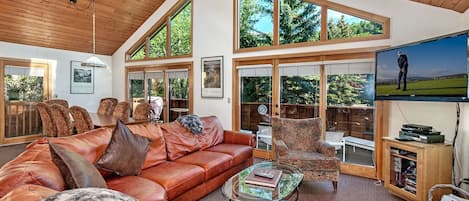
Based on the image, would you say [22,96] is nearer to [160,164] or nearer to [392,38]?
[160,164]

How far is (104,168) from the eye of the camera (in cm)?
231

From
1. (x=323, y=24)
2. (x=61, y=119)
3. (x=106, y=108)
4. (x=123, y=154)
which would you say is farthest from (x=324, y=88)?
(x=106, y=108)


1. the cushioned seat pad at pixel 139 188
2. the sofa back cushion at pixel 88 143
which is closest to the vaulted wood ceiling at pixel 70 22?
the sofa back cushion at pixel 88 143

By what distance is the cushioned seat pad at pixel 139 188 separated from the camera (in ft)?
6.85

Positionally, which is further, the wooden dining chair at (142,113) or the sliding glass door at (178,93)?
the sliding glass door at (178,93)

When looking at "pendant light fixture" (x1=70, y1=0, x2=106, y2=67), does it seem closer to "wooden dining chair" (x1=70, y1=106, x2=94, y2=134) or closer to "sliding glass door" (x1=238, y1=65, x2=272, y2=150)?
"wooden dining chair" (x1=70, y1=106, x2=94, y2=134)

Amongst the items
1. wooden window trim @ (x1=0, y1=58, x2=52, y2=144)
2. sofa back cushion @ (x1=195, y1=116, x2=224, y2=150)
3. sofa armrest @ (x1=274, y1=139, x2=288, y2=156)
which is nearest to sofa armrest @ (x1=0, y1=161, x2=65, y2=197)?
sofa back cushion @ (x1=195, y1=116, x2=224, y2=150)

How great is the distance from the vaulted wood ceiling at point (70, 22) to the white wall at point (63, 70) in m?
0.15

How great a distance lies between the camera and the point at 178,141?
133 inches

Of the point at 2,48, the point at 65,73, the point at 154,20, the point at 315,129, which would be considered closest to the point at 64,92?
the point at 65,73

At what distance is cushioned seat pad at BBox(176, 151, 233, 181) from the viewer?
119 inches

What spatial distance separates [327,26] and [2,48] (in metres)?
6.69

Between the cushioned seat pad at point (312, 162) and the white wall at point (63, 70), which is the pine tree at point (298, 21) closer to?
the cushioned seat pad at point (312, 162)

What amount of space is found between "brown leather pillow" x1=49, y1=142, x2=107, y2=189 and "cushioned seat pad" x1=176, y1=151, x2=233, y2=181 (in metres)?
1.33
